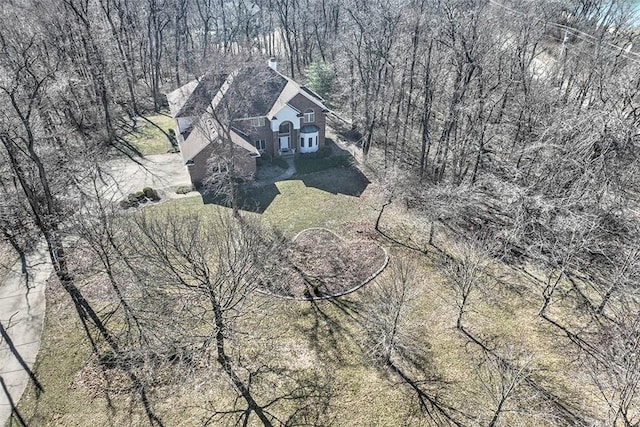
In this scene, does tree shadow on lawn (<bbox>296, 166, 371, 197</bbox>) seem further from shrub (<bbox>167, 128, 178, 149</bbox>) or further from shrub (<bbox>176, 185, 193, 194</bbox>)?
shrub (<bbox>167, 128, 178, 149</bbox>)

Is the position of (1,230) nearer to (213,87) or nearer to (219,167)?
(219,167)

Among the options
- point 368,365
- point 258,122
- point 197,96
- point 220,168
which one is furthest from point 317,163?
point 368,365

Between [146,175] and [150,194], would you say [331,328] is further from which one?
[146,175]

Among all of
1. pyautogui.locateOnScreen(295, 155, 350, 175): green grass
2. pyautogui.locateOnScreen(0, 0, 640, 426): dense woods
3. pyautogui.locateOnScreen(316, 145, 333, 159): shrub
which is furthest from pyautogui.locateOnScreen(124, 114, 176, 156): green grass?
pyautogui.locateOnScreen(316, 145, 333, 159): shrub

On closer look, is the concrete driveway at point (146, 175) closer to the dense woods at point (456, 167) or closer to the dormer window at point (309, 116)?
the dense woods at point (456, 167)

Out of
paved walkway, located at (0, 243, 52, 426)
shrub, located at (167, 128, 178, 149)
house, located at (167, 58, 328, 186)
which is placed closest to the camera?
paved walkway, located at (0, 243, 52, 426)
